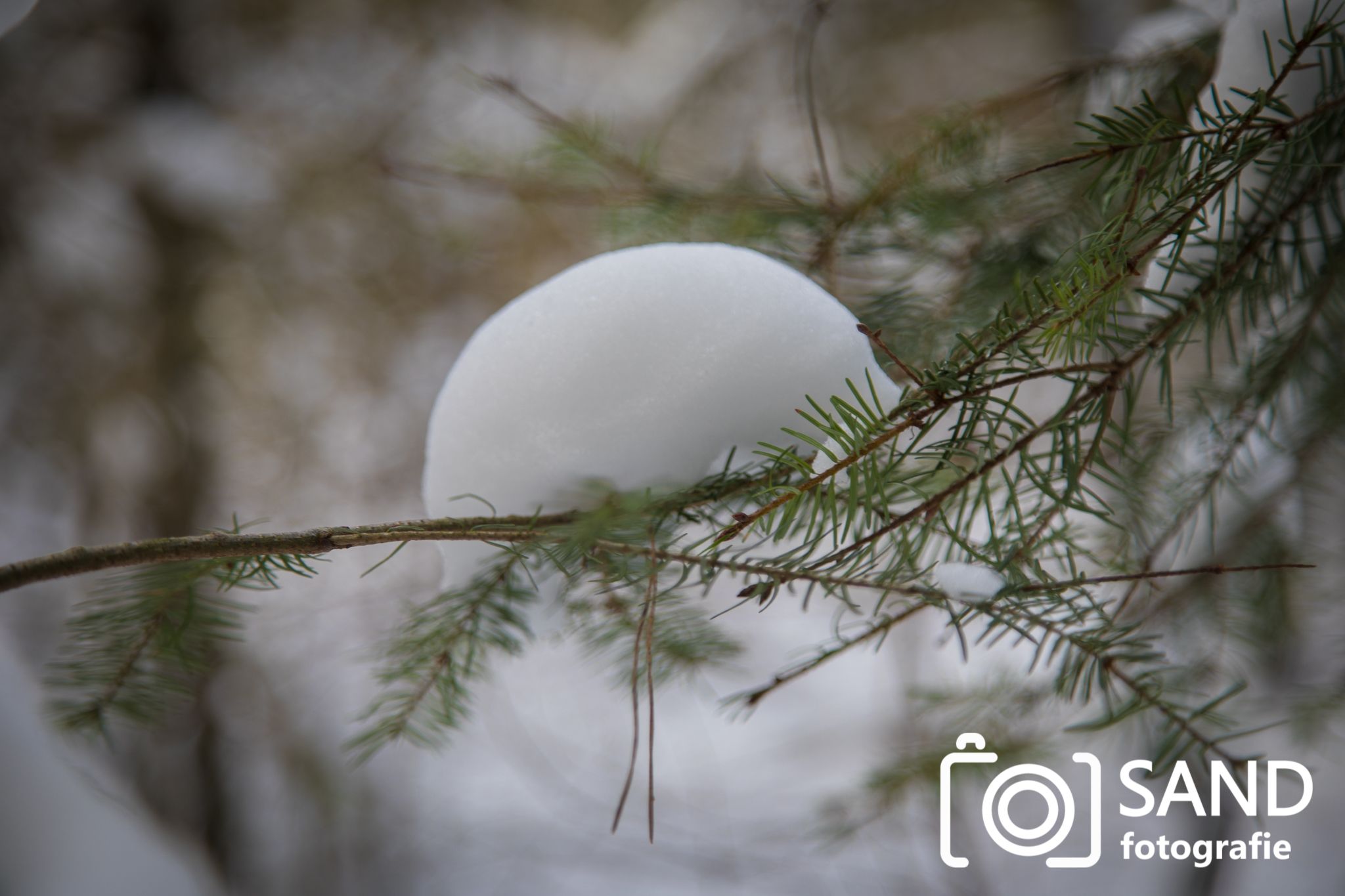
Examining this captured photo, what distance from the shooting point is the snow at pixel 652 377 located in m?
0.25

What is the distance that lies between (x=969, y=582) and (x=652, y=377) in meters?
0.12

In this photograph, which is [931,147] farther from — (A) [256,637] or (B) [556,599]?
(A) [256,637]

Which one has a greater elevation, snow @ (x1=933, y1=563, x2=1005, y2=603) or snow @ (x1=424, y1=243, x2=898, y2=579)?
snow @ (x1=424, y1=243, x2=898, y2=579)

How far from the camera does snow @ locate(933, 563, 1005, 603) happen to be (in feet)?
0.70

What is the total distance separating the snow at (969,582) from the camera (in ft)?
0.70

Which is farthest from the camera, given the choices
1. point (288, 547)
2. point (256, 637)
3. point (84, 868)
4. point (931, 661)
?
point (931, 661)

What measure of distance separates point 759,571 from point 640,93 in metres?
1.22

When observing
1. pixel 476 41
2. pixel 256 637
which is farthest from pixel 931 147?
pixel 256 637

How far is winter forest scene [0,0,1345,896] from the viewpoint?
23cm

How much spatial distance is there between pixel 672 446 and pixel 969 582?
0.10 meters

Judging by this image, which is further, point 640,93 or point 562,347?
point 640,93

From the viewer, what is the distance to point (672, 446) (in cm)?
25

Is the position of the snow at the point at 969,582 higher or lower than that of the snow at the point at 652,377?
lower

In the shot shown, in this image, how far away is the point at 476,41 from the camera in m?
1.27
